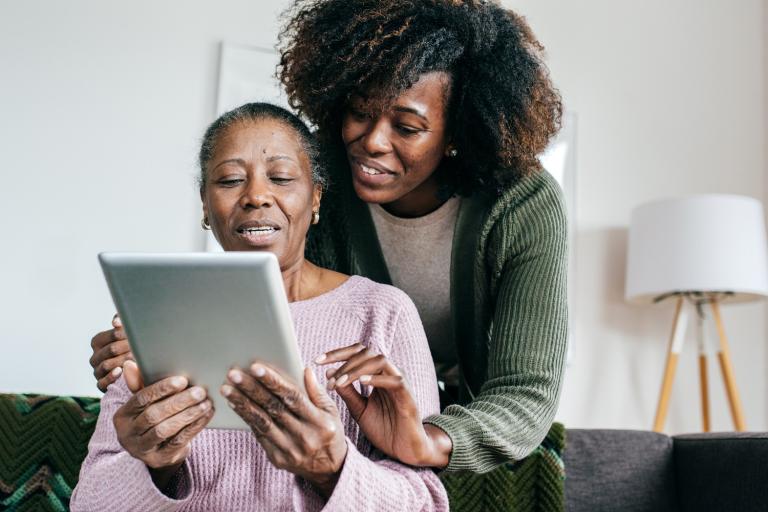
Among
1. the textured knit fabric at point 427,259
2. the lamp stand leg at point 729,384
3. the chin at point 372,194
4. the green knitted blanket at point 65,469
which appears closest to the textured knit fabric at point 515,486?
the green knitted blanket at point 65,469

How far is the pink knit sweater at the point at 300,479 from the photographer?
1.07 m

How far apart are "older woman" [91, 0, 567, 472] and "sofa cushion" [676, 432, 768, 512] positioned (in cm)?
50

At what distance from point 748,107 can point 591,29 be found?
2.50 feet

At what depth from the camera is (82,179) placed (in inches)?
109

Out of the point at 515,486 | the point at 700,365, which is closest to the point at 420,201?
the point at 515,486

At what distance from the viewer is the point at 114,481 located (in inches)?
43.1

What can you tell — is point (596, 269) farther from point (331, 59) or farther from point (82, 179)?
point (331, 59)

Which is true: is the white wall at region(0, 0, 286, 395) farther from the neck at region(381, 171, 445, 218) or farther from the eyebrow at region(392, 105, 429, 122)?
the eyebrow at region(392, 105, 429, 122)

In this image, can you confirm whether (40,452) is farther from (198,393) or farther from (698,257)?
(698,257)

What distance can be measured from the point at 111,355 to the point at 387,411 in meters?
0.43

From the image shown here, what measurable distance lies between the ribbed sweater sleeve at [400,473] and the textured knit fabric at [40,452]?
661 mm

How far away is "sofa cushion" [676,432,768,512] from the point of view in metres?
1.62

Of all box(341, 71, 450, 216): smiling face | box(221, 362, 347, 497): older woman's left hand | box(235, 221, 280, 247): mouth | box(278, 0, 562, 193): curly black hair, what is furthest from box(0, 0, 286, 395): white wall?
box(221, 362, 347, 497): older woman's left hand

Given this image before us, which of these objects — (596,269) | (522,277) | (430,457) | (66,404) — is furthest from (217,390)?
(596,269)
